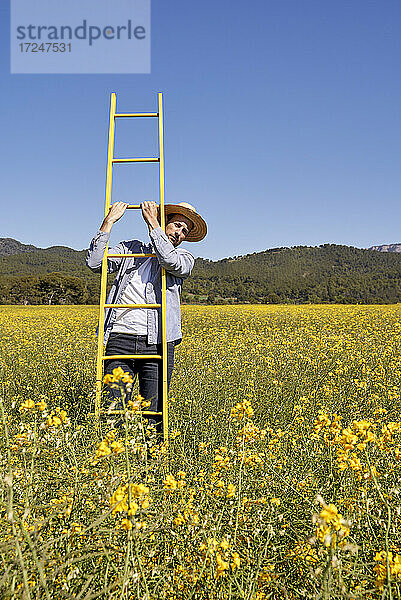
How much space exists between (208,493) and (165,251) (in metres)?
2.00

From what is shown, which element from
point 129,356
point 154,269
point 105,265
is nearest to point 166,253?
point 154,269

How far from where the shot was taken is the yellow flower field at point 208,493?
1.42 meters

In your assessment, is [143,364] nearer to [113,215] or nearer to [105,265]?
[105,265]

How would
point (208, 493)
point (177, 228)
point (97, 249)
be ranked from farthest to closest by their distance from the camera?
point (177, 228), point (97, 249), point (208, 493)

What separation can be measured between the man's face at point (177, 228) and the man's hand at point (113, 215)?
1.46 ft

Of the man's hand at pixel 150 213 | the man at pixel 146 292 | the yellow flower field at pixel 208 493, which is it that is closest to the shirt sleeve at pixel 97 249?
the man at pixel 146 292

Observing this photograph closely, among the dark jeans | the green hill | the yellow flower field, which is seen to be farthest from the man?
the green hill

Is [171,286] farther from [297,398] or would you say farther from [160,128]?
[297,398]

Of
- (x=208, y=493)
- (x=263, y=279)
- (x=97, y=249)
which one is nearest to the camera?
(x=208, y=493)

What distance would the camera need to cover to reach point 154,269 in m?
4.02

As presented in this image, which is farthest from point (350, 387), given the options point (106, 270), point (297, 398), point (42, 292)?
point (42, 292)

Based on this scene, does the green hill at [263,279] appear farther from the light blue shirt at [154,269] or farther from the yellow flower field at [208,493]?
the light blue shirt at [154,269]

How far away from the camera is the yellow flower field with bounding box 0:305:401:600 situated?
55.7 inches

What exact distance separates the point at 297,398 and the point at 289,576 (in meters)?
3.45
